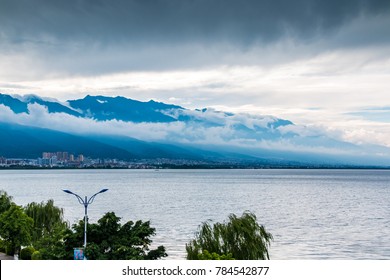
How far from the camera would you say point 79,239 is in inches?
502

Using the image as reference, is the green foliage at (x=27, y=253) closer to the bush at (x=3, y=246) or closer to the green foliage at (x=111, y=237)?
the bush at (x=3, y=246)

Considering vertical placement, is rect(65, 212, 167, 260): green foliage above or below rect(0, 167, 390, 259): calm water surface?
above

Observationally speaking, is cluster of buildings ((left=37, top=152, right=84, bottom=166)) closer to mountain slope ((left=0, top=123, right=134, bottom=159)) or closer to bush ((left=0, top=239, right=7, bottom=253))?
mountain slope ((left=0, top=123, right=134, bottom=159))

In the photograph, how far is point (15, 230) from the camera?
19.9 meters

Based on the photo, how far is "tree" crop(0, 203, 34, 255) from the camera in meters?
19.9

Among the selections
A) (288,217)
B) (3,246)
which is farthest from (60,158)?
(3,246)

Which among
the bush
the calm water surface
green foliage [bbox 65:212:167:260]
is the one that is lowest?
the calm water surface

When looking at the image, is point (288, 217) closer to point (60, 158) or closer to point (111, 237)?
point (60, 158)

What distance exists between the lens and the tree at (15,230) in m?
19.9

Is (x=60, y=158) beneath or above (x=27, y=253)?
above

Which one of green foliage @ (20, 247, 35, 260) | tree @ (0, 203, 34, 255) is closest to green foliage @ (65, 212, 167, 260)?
green foliage @ (20, 247, 35, 260)

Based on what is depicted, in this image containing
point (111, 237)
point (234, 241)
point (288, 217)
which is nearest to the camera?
point (111, 237)

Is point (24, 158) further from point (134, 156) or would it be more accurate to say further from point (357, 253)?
point (357, 253)
